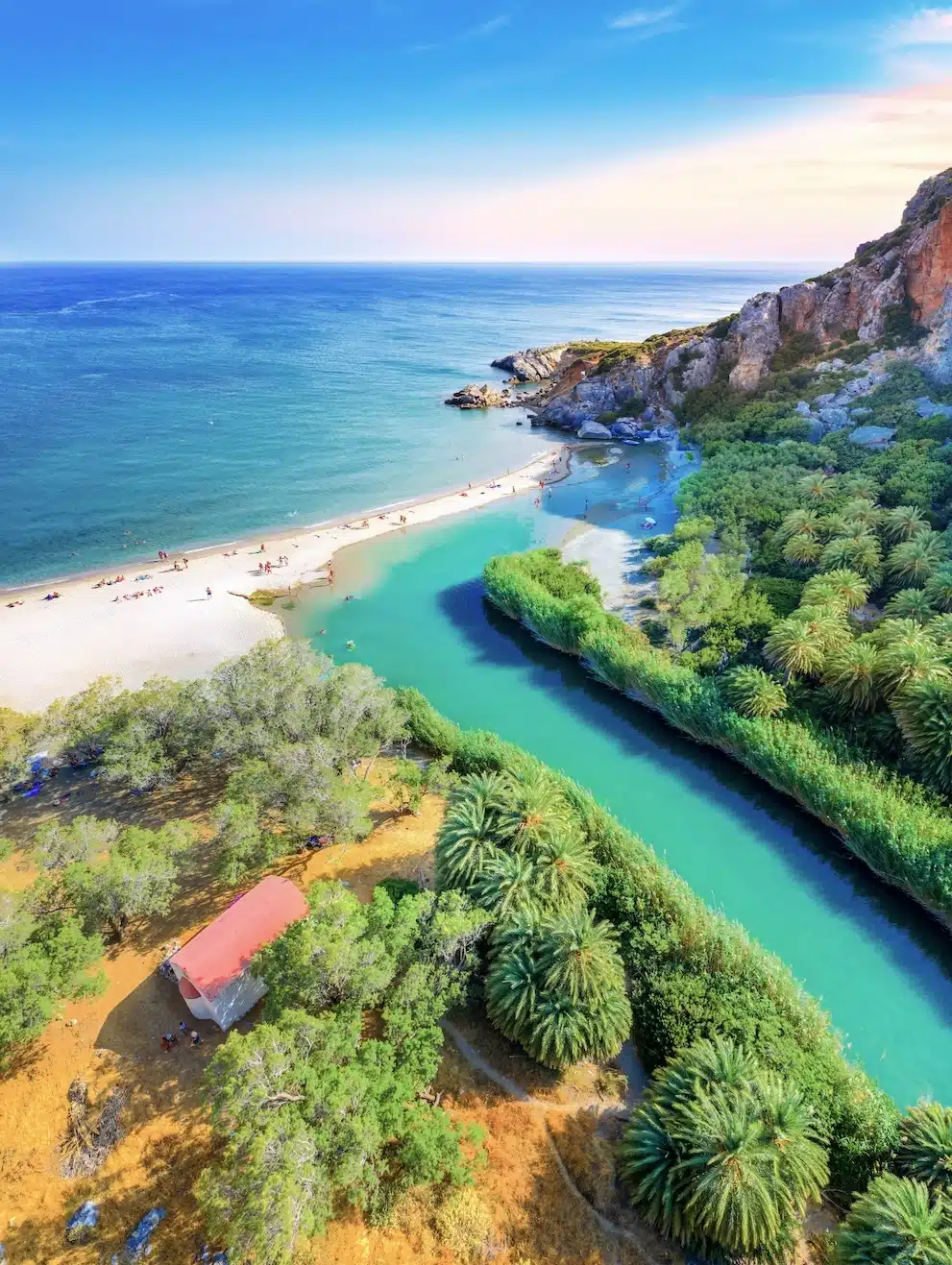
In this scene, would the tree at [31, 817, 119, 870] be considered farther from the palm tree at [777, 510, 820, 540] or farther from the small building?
the palm tree at [777, 510, 820, 540]

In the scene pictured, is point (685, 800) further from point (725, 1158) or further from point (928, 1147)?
point (725, 1158)

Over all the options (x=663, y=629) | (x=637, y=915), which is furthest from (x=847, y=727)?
(x=637, y=915)

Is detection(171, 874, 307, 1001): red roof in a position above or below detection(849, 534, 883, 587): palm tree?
below

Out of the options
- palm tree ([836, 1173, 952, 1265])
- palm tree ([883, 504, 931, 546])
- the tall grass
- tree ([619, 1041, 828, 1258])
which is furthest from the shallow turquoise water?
palm tree ([883, 504, 931, 546])

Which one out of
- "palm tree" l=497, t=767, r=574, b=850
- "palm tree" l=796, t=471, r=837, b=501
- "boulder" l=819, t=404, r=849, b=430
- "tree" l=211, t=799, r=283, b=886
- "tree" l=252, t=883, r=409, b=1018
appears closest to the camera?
"tree" l=252, t=883, r=409, b=1018

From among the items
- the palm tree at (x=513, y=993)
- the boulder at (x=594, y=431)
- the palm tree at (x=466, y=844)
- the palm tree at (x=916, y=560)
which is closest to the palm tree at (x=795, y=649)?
the palm tree at (x=916, y=560)

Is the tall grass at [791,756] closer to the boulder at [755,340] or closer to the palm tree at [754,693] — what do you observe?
the palm tree at [754,693]

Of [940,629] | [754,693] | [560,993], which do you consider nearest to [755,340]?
[940,629]
